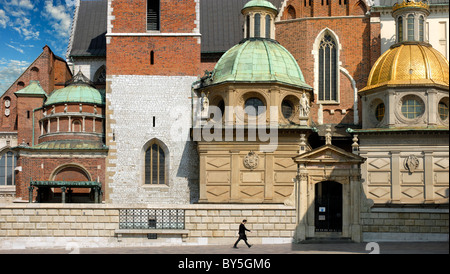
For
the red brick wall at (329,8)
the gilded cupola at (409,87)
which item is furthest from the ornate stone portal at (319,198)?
the red brick wall at (329,8)

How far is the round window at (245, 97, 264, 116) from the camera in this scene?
122 ft

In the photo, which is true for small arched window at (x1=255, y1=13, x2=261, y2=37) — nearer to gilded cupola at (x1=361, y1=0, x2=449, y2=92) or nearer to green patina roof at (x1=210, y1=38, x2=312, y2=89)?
green patina roof at (x1=210, y1=38, x2=312, y2=89)

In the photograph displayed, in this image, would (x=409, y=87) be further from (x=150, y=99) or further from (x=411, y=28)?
(x=150, y=99)

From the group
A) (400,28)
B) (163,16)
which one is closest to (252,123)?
(163,16)

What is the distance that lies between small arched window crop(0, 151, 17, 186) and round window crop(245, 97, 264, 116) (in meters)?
17.4

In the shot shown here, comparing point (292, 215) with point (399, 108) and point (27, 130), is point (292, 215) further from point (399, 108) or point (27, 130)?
point (27, 130)

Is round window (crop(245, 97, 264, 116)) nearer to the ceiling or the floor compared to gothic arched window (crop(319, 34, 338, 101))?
nearer to the floor

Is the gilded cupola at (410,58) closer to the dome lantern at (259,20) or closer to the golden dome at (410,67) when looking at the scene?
the golden dome at (410,67)

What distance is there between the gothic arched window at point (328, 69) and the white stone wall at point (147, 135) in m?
8.24

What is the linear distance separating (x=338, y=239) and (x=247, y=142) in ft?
27.9

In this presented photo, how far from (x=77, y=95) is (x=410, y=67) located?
18355mm

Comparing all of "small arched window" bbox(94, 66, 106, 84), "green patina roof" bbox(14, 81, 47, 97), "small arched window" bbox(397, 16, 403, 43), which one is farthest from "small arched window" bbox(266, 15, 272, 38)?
"green patina roof" bbox(14, 81, 47, 97)

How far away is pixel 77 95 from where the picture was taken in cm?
4134

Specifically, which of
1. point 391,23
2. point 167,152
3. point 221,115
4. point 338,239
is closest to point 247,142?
point 221,115
